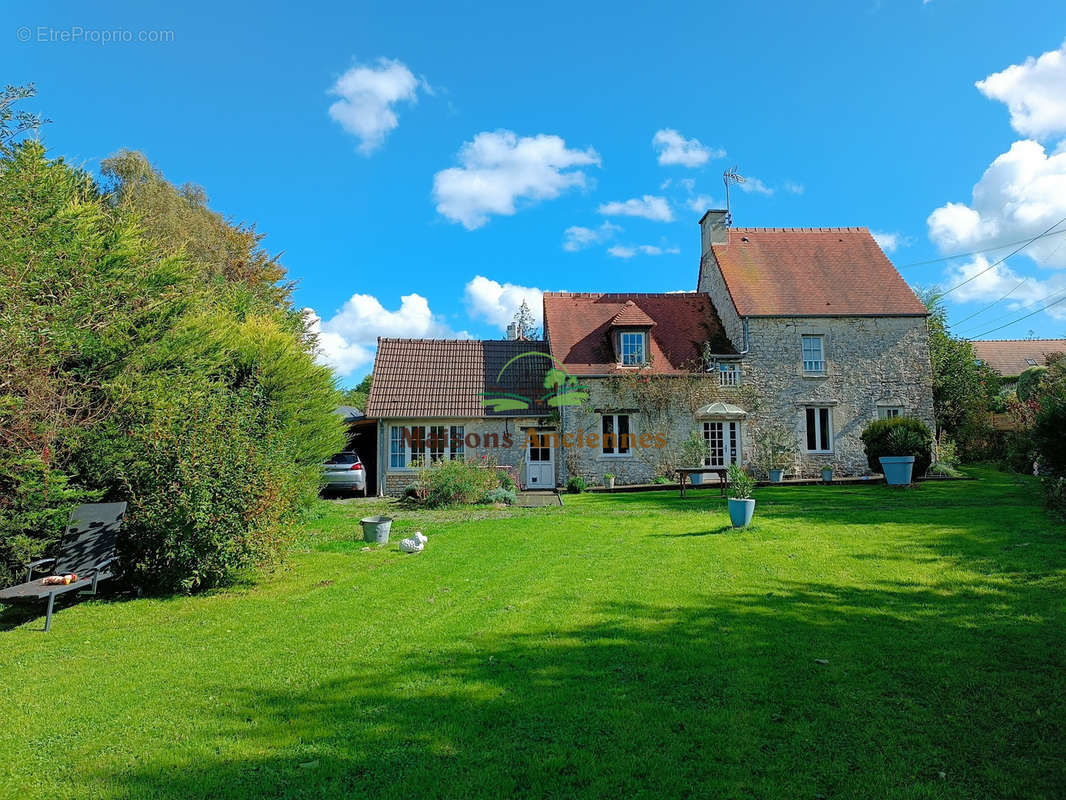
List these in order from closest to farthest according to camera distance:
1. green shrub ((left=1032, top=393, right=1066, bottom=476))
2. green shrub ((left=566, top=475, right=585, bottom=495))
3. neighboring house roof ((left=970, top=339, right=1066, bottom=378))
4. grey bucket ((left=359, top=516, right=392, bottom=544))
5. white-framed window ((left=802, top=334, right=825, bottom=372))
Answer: green shrub ((left=1032, top=393, right=1066, bottom=476)), grey bucket ((left=359, top=516, right=392, bottom=544)), green shrub ((left=566, top=475, right=585, bottom=495)), white-framed window ((left=802, top=334, right=825, bottom=372)), neighboring house roof ((left=970, top=339, right=1066, bottom=378))

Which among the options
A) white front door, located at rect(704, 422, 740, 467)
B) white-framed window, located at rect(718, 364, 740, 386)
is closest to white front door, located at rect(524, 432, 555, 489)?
white front door, located at rect(704, 422, 740, 467)

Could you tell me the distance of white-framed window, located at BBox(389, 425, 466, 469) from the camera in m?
20.5

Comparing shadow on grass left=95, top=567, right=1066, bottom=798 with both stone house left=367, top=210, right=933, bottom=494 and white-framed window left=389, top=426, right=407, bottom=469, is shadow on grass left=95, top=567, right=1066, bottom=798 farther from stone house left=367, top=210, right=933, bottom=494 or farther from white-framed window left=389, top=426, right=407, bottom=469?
white-framed window left=389, top=426, right=407, bottom=469

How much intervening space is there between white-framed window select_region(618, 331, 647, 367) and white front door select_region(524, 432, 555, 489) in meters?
4.04

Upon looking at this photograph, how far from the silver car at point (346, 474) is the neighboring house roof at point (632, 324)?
25.5 ft

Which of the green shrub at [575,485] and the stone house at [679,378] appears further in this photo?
the stone house at [679,378]

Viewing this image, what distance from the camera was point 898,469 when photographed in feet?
55.8

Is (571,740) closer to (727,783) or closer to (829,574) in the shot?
(727,783)

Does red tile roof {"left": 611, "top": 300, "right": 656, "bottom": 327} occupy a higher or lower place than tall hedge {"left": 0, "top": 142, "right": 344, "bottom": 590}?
higher

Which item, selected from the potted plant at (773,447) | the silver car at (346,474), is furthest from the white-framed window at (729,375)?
the silver car at (346,474)

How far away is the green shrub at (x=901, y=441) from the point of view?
18.4 meters

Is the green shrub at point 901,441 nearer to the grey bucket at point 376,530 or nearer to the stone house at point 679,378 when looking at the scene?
the stone house at point 679,378

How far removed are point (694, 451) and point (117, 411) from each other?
1646cm

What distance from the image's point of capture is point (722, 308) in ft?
77.8
